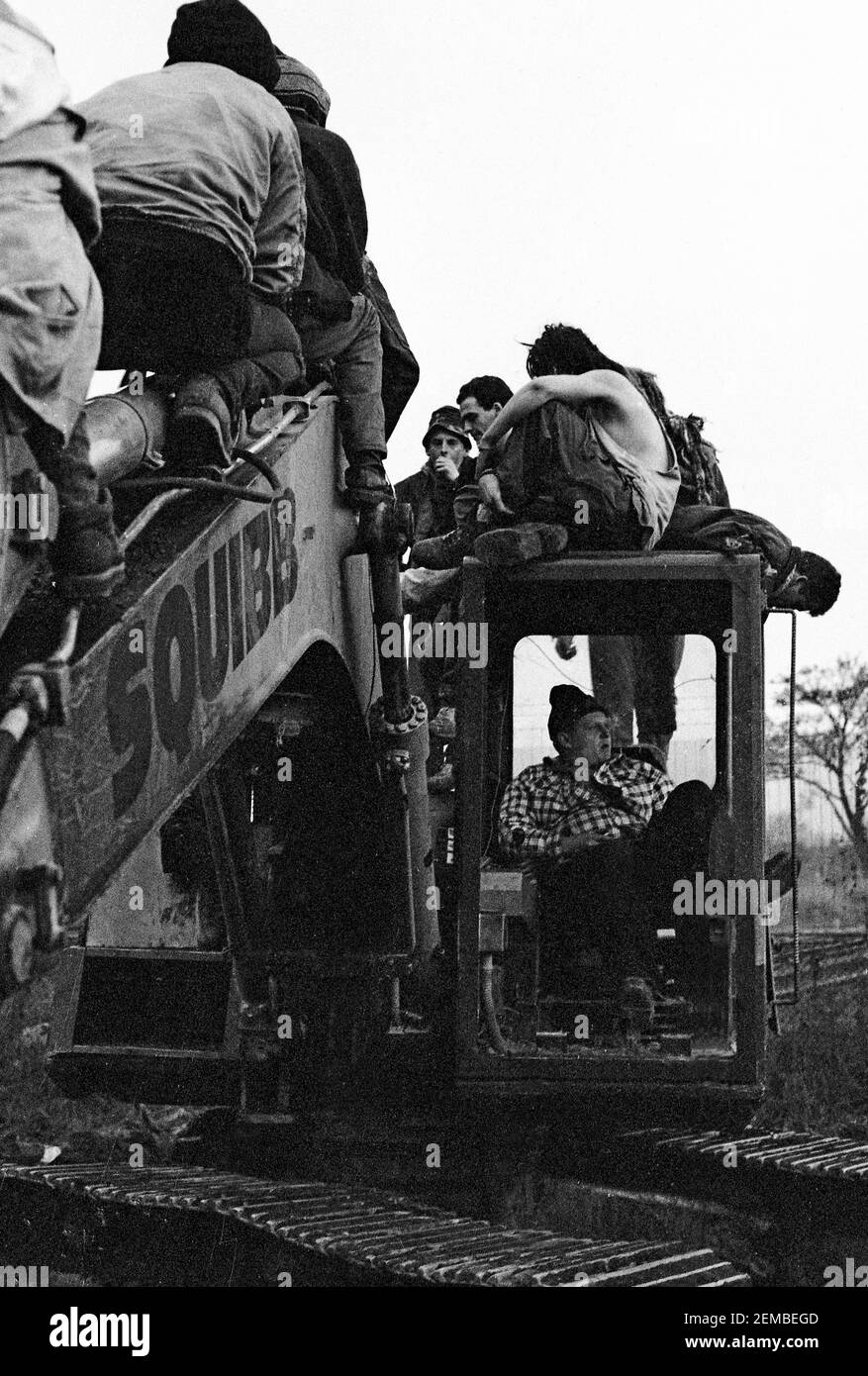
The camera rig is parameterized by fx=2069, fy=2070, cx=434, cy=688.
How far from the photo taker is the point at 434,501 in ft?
25.8

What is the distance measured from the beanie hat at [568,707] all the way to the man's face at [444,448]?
195cm

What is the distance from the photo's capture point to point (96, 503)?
319cm

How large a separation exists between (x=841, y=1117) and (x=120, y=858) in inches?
340

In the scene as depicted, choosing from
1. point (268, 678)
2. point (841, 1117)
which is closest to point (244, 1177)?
point (268, 678)

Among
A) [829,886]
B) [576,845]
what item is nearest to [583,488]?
[576,845]

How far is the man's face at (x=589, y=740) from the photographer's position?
6.10m

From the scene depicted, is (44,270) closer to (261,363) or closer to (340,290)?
(261,363)

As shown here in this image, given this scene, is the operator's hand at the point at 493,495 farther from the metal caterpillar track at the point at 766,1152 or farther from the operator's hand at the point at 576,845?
the metal caterpillar track at the point at 766,1152

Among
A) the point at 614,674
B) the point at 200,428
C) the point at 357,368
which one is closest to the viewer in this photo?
the point at 200,428

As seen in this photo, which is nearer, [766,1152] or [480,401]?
[766,1152]

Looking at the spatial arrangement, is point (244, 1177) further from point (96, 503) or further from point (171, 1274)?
point (96, 503)

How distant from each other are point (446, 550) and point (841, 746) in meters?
7.87

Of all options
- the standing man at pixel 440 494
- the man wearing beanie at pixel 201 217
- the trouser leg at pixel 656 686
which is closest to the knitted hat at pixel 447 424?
the standing man at pixel 440 494

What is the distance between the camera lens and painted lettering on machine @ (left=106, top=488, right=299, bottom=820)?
343 cm
